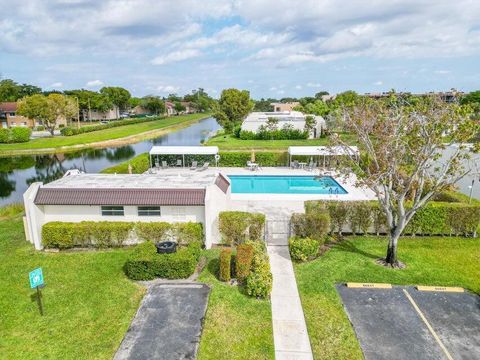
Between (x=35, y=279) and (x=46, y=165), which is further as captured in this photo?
(x=46, y=165)

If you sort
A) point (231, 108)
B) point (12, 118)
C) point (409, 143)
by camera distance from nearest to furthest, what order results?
1. point (409, 143)
2. point (231, 108)
3. point (12, 118)

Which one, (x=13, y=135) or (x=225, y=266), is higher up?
(x=13, y=135)

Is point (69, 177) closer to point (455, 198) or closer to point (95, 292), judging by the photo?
point (95, 292)

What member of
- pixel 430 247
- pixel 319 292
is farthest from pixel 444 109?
pixel 319 292

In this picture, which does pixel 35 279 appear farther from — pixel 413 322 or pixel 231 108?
pixel 231 108

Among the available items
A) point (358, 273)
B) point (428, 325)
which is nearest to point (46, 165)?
point (358, 273)

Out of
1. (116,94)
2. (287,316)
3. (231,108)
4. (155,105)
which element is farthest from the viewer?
(155,105)

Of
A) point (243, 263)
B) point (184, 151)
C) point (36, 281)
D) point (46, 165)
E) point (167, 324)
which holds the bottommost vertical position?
point (46, 165)
